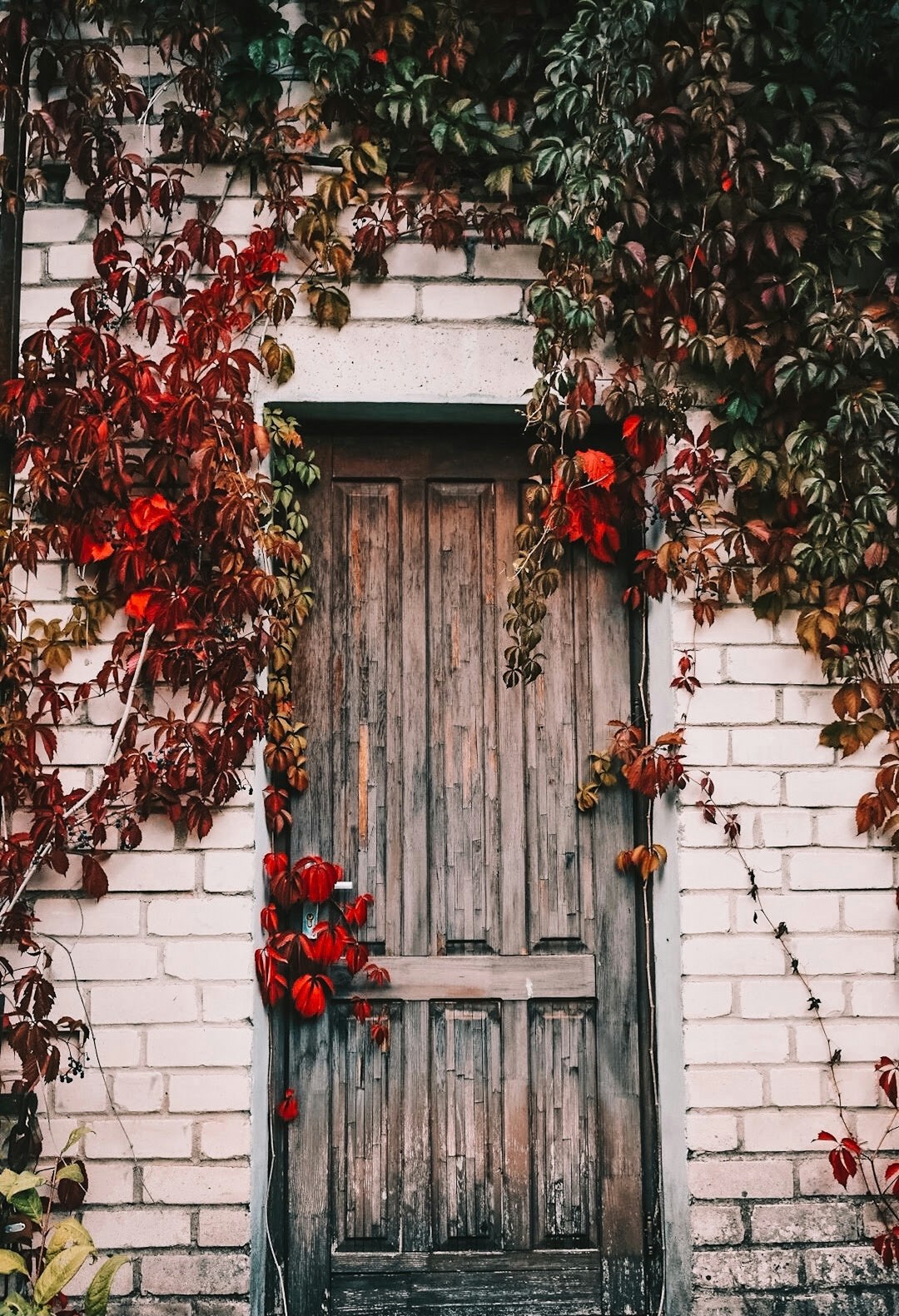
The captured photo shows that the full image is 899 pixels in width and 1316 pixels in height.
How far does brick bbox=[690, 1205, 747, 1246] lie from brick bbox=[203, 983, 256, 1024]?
113 centimetres

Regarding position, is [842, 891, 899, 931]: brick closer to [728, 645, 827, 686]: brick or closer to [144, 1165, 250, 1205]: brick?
[728, 645, 827, 686]: brick

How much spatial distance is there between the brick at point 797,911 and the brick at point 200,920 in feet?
3.86

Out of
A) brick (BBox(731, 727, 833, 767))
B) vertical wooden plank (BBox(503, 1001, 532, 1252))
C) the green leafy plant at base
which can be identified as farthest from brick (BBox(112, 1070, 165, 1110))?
brick (BBox(731, 727, 833, 767))

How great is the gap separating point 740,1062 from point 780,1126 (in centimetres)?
18

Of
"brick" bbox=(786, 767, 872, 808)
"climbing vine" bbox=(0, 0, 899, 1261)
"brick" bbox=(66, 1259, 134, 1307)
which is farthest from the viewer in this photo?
"brick" bbox=(786, 767, 872, 808)

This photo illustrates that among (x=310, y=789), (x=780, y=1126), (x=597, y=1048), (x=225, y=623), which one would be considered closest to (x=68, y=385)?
(x=225, y=623)

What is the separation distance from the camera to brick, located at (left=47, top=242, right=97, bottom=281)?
9.09 feet

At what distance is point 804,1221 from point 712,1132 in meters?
0.30

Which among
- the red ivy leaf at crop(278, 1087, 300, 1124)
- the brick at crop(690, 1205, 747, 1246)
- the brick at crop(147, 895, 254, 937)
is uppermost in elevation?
the brick at crop(147, 895, 254, 937)

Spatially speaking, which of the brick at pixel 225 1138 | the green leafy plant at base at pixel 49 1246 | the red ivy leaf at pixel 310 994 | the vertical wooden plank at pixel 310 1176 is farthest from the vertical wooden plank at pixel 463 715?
the green leafy plant at base at pixel 49 1246

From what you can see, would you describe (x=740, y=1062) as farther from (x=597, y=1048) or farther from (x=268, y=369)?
(x=268, y=369)

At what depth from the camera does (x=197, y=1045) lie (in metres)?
2.58

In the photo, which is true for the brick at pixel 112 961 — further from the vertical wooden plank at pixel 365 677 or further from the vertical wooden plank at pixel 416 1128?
the vertical wooden plank at pixel 416 1128

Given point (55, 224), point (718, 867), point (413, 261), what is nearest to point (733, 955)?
point (718, 867)
